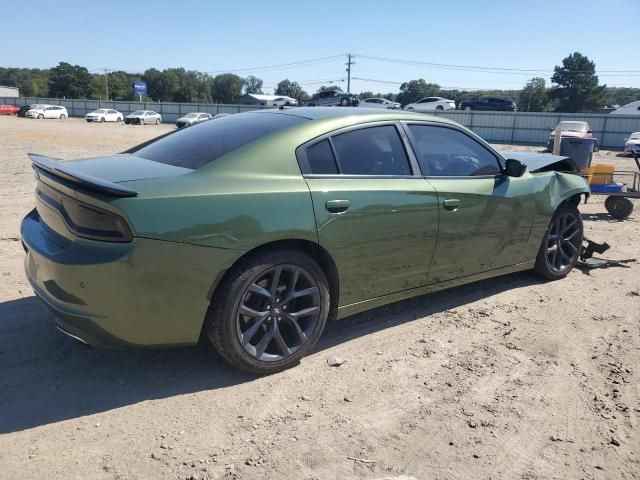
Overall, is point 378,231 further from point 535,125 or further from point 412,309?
point 535,125

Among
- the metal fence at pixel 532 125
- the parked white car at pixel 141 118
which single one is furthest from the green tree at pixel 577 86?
the parked white car at pixel 141 118

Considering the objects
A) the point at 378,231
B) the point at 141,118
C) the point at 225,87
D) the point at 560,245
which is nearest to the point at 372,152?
the point at 378,231

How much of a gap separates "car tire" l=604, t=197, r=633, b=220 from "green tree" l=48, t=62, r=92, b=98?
105m

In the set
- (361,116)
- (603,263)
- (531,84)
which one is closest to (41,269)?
(361,116)

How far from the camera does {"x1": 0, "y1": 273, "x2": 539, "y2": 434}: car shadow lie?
2879mm

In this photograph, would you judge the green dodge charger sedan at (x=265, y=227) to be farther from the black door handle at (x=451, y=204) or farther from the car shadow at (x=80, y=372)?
the car shadow at (x=80, y=372)

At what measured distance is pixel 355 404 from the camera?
3010mm

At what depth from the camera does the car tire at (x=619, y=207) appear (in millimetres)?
8492

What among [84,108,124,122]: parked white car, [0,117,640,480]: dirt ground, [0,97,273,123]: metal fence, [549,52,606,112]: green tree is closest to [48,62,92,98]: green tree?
[0,97,273,123]: metal fence

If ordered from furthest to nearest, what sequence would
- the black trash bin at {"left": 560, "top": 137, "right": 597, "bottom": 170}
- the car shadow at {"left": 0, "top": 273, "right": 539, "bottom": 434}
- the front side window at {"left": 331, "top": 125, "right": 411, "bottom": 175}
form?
the black trash bin at {"left": 560, "top": 137, "right": 597, "bottom": 170} → the front side window at {"left": 331, "top": 125, "right": 411, "bottom": 175} → the car shadow at {"left": 0, "top": 273, "right": 539, "bottom": 434}

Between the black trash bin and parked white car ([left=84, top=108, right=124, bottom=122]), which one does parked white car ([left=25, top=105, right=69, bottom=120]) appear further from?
the black trash bin

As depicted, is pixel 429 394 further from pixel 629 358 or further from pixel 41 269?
pixel 41 269

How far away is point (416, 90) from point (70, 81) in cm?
6247

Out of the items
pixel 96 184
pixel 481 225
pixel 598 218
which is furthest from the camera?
pixel 598 218
